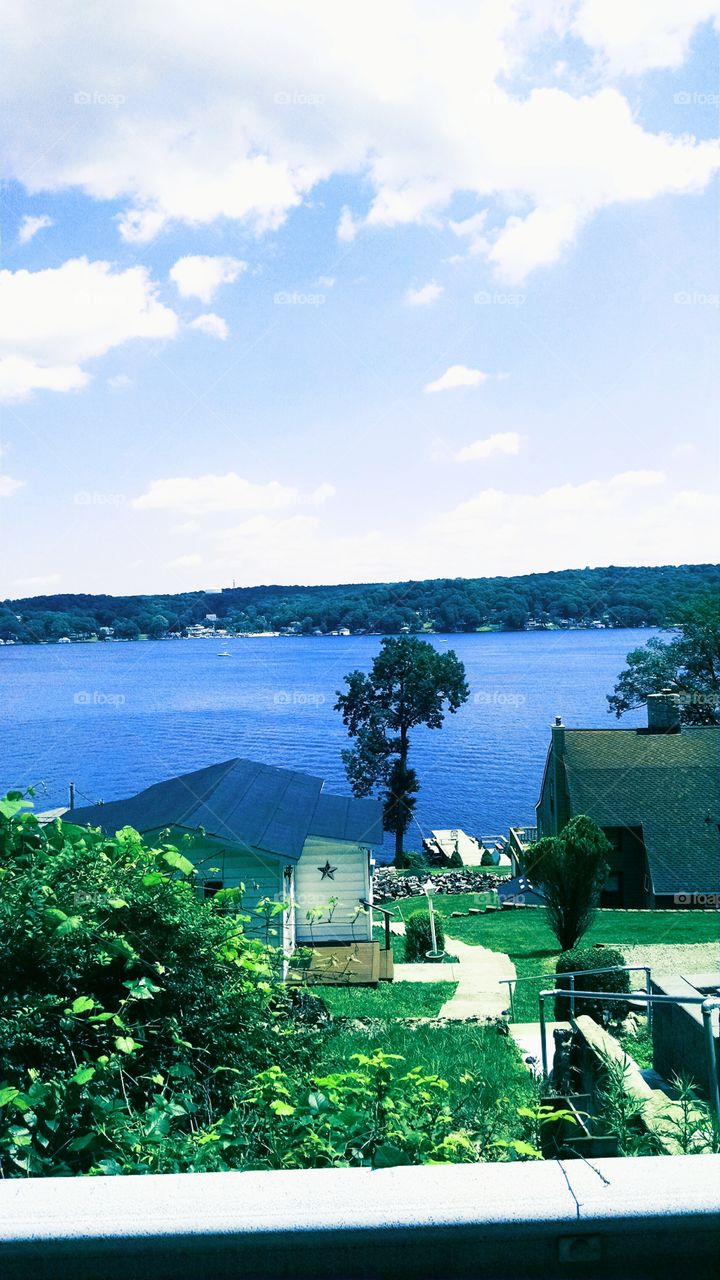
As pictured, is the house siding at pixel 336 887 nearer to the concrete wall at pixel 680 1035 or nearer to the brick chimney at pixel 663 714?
the brick chimney at pixel 663 714

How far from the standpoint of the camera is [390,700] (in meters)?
55.0

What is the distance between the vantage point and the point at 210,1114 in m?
2.53

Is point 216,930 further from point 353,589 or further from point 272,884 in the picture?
point 353,589

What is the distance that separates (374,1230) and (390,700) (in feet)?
176

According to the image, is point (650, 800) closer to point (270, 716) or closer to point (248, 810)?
point (248, 810)

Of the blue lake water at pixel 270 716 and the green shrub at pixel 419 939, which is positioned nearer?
the green shrub at pixel 419 939

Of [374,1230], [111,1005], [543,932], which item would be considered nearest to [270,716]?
[543,932]

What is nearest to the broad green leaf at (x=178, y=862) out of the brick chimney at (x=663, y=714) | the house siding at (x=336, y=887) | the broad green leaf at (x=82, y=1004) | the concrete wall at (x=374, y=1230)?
the broad green leaf at (x=82, y=1004)

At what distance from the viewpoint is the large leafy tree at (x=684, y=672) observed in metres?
40.3

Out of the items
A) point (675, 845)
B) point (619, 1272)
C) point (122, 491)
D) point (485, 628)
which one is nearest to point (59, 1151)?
point (619, 1272)

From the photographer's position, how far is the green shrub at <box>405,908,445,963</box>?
20.9 metres

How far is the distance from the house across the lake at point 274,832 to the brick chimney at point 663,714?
12769 millimetres

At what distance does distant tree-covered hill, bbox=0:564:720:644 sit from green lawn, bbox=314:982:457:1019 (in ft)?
50.0

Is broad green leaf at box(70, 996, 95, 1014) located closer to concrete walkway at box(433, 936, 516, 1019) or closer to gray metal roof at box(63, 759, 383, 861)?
concrete walkway at box(433, 936, 516, 1019)
